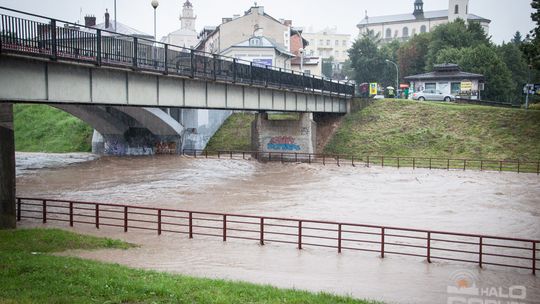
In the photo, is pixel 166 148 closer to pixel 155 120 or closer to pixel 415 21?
Result: pixel 155 120

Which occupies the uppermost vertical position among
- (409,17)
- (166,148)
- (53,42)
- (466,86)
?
(409,17)

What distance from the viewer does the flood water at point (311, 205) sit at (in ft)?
52.2

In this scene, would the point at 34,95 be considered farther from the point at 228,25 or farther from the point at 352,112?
the point at 228,25

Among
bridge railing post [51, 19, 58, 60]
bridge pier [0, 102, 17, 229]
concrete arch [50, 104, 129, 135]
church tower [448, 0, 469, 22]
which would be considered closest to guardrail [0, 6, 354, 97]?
bridge railing post [51, 19, 58, 60]

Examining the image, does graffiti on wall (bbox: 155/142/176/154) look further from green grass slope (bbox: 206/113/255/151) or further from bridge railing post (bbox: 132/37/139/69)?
bridge railing post (bbox: 132/37/139/69)

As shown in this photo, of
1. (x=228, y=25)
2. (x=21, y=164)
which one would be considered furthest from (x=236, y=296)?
(x=228, y=25)

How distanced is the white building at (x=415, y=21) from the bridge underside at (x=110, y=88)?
12393 cm

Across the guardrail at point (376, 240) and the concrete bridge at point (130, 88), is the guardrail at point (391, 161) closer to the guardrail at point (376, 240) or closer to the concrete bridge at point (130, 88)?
the concrete bridge at point (130, 88)

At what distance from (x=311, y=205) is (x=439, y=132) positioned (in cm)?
3058

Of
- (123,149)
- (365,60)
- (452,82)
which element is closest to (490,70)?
(452,82)

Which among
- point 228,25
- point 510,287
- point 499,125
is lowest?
point 510,287

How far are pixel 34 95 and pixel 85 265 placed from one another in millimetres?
10606

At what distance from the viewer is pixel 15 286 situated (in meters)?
11.9

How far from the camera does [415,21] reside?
16962cm
